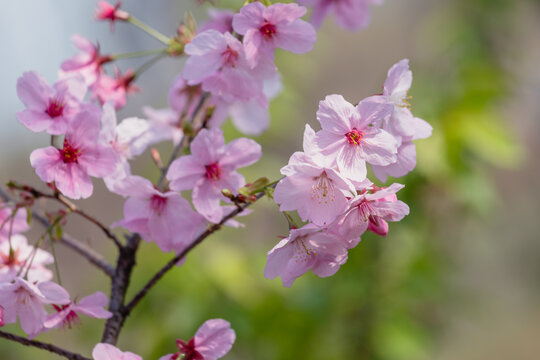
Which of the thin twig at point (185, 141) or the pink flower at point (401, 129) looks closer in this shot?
the pink flower at point (401, 129)

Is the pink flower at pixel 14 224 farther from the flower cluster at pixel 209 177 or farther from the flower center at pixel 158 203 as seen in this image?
the flower center at pixel 158 203

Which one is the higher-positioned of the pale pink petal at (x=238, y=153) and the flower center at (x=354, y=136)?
the flower center at (x=354, y=136)

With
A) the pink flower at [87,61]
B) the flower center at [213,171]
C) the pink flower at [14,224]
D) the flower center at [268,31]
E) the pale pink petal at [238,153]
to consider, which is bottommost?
the pink flower at [14,224]

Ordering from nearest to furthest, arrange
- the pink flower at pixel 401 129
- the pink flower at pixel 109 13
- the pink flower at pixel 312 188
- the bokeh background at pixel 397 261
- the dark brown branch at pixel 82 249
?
the pink flower at pixel 312 188
the pink flower at pixel 401 129
the dark brown branch at pixel 82 249
the pink flower at pixel 109 13
the bokeh background at pixel 397 261

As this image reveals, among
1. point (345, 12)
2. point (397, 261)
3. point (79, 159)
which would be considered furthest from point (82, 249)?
point (397, 261)

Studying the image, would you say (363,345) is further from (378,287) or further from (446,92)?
(446,92)

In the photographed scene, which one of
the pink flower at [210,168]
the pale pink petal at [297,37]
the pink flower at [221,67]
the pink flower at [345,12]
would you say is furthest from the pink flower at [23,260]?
the pink flower at [345,12]

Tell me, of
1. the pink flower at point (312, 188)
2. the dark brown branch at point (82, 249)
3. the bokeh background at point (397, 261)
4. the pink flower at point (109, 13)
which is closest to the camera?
the pink flower at point (312, 188)

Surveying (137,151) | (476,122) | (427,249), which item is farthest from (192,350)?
(427,249)
